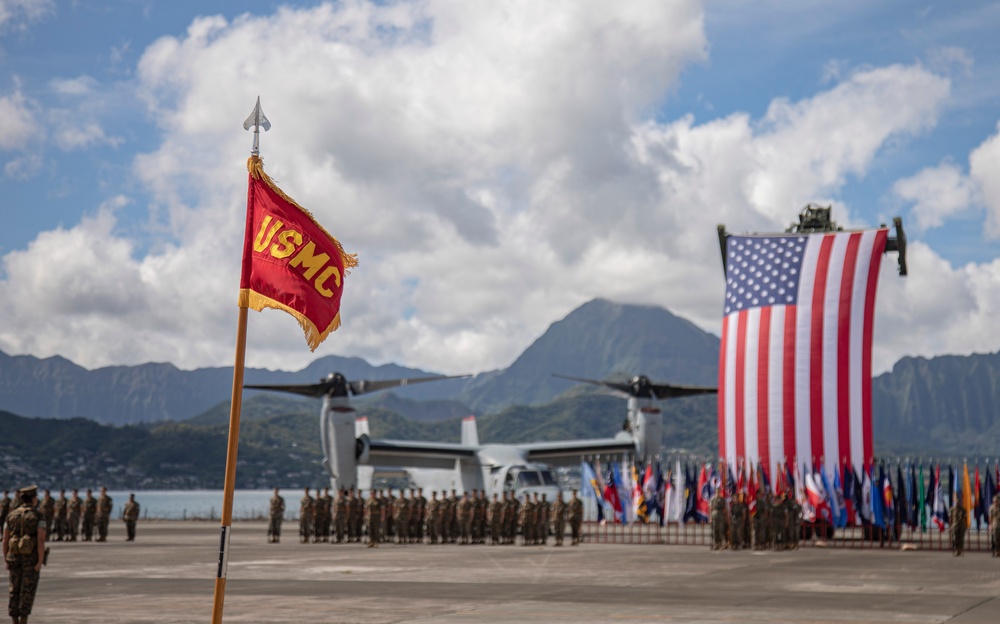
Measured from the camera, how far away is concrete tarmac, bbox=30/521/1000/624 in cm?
1155

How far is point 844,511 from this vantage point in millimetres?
27266

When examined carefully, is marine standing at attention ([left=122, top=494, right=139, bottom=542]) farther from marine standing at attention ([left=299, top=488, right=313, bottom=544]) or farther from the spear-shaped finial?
the spear-shaped finial

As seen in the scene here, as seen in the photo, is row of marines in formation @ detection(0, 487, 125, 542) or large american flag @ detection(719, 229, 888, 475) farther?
large american flag @ detection(719, 229, 888, 475)

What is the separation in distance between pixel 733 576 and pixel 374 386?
2278 centimetres

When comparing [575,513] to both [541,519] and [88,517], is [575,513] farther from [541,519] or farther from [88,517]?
[88,517]

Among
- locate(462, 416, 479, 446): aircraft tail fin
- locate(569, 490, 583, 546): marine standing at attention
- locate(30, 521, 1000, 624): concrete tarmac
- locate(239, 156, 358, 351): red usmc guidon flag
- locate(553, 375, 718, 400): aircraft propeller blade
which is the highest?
Answer: locate(553, 375, 718, 400): aircraft propeller blade

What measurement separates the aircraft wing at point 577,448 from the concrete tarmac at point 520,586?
17.0m

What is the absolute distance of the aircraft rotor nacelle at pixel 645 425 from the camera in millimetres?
39969

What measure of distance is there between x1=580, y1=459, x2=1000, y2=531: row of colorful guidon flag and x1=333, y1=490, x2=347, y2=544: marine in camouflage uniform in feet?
25.1

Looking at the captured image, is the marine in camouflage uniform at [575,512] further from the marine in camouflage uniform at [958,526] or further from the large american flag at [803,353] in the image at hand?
the marine in camouflage uniform at [958,526]

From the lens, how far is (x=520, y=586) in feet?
50.0

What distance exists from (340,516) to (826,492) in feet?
42.3

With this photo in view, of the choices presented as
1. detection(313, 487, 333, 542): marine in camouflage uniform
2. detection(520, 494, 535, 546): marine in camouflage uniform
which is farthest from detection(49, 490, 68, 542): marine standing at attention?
detection(520, 494, 535, 546): marine in camouflage uniform

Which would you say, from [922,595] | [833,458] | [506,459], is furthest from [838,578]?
[506,459]
